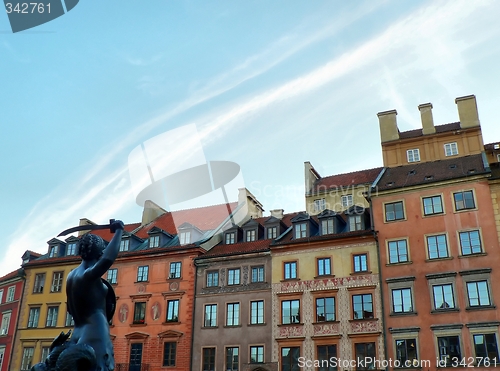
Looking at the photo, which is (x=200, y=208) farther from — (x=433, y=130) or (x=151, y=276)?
(x=433, y=130)

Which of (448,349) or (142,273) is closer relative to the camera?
(448,349)

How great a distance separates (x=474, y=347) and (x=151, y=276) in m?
21.8

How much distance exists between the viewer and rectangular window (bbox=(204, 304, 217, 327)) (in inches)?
1396

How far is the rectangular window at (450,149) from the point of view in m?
39.4

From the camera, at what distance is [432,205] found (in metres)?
32.4

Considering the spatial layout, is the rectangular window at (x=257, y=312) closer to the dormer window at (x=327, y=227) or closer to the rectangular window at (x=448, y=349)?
the dormer window at (x=327, y=227)

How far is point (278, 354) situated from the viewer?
1282 inches

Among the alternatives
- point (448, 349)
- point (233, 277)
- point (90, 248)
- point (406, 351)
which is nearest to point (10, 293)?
point (233, 277)

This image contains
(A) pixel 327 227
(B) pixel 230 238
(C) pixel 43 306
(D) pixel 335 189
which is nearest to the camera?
(A) pixel 327 227

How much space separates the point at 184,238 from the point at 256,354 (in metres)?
10.9

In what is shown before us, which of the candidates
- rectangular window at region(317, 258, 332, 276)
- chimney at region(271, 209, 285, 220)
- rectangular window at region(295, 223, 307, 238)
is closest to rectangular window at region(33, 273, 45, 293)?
chimney at region(271, 209, 285, 220)

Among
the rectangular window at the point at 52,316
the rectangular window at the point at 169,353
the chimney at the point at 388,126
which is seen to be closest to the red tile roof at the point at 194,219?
the rectangular window at the point at 52,316

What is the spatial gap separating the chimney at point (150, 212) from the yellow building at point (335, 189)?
1429 cm

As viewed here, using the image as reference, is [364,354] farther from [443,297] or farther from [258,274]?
[258,274]
